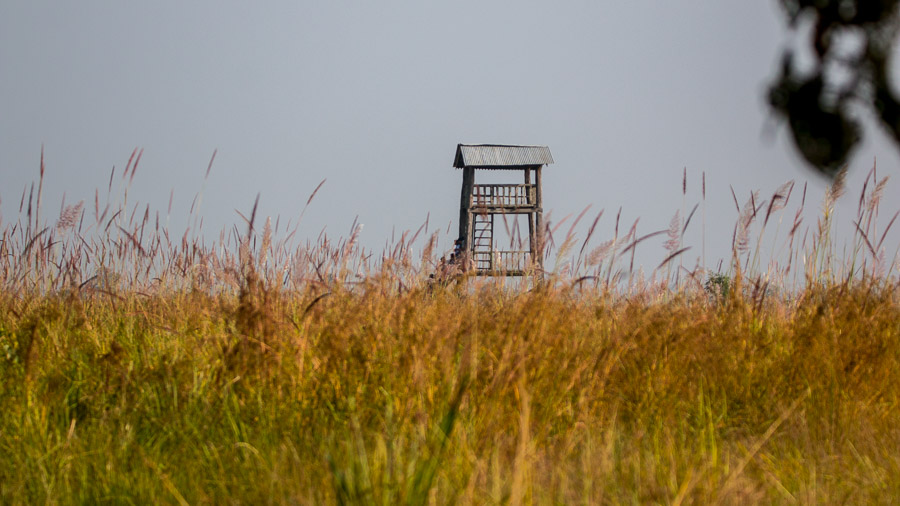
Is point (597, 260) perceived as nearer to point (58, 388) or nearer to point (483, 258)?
point (58, 388)

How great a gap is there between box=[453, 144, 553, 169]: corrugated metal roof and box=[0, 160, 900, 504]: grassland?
12547 millimetres

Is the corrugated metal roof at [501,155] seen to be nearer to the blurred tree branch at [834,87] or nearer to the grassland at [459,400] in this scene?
the grassland at [459,400]

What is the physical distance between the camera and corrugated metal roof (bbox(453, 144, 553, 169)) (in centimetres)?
1689

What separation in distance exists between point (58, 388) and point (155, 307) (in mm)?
1950

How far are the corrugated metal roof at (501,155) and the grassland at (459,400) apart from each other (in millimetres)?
12547

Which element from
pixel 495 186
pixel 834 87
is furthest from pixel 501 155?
pixel 834 87

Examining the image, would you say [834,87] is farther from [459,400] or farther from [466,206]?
[466,206]

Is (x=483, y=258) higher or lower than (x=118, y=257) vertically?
higher

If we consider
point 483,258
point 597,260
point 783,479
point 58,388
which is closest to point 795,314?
point 597,260

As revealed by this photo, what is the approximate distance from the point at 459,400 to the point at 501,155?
613 inches

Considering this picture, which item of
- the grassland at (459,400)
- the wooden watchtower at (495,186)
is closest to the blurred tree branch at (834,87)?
the grassland at (459,400)

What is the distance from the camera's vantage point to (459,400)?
1.85 m

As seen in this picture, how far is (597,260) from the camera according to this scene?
3.51 meters

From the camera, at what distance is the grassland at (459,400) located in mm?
2154
